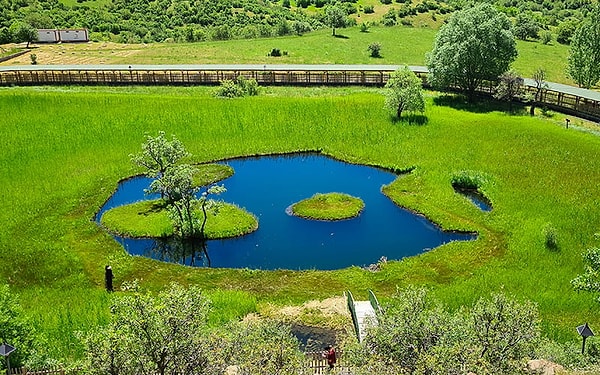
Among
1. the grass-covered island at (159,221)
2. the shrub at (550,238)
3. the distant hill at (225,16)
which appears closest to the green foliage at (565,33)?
the distant hill at (225,16)

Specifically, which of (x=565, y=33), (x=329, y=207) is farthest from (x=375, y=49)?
(x=329, y=207)

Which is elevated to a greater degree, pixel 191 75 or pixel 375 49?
pixel 375 49

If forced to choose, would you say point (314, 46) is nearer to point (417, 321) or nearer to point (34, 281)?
point (34, 281)

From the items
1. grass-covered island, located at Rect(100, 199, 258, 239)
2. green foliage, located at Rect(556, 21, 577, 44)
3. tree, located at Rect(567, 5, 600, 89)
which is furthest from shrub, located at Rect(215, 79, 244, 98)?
green foliage, located at Rect(556, 21, 577, 44)

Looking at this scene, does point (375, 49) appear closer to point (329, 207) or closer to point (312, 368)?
point (329, 207)

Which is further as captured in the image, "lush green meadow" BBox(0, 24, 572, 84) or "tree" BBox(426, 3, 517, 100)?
"lush green meadow" BBox(0, 24, 572, 84)

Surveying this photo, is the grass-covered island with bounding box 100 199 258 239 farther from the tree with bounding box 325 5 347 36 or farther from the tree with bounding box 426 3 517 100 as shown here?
the tree with bounding box 325 5 347 36
